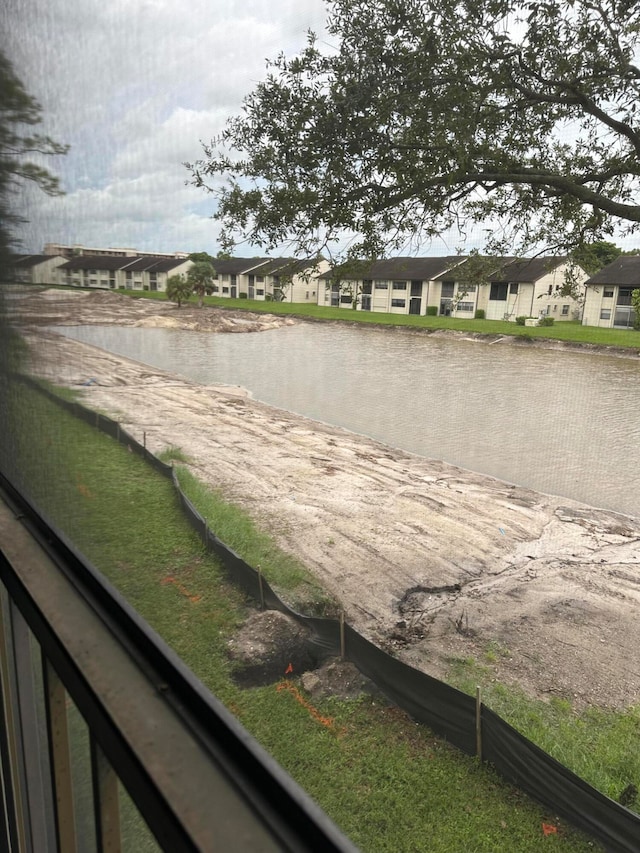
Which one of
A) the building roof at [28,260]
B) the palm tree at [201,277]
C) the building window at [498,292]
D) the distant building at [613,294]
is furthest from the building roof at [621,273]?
the building roof at [28,260]

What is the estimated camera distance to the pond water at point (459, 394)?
170 inches

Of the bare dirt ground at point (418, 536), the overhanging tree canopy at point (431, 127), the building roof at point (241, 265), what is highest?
the overhanging tree canopy at point (431, 127)

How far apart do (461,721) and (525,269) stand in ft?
6.17

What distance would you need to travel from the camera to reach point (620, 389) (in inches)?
151

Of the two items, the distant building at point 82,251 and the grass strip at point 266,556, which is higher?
the distant building at point 82,251

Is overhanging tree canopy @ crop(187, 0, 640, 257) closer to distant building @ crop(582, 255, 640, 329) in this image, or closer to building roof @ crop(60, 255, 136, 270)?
distant building @ crop(582, 255, 640, 329)

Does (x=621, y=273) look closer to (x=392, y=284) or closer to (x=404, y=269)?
(x=404, y=269)

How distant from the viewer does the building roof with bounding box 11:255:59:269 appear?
0.66m

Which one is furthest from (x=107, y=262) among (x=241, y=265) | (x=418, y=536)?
(x=418, y=536)

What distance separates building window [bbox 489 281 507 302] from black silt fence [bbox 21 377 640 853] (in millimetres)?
1682

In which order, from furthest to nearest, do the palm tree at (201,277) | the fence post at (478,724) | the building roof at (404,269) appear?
the building roof at (404,269) < the fence post at (478,724) < the palm tree at (201,277)

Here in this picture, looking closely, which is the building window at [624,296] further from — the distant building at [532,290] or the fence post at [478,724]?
the fence post at [478,724]

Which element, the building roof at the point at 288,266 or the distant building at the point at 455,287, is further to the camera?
the distant building at the point at 455,287

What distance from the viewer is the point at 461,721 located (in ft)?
4.61
